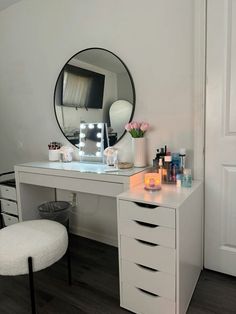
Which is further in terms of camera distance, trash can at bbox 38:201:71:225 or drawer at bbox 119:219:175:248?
trash can at bbox 38:201:71:225

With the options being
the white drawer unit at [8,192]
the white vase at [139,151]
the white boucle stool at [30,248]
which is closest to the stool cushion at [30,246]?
the white boucle stool at [30,248]

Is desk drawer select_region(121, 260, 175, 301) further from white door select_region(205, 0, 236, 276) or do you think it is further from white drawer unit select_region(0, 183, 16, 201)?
white drawer unit select_region(0, 183, 16, 201)

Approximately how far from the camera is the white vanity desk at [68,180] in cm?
162

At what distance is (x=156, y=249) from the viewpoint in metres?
1.29

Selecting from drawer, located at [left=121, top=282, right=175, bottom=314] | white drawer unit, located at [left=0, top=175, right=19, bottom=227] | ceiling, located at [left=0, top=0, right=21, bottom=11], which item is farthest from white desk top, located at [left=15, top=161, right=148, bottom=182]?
ceiling, located at [left=0, top=0, right=21, bottom=11]

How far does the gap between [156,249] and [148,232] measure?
95mm

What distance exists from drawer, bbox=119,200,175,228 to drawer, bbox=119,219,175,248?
0.08 ft

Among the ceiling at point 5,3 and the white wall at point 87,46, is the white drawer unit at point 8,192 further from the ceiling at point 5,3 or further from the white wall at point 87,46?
the ceiling at point 5,3

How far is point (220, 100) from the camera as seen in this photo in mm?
1588

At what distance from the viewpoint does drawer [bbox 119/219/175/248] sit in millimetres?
1240

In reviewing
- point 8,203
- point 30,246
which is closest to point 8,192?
point 8,203

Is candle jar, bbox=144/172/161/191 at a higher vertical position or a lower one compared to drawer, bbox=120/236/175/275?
higher

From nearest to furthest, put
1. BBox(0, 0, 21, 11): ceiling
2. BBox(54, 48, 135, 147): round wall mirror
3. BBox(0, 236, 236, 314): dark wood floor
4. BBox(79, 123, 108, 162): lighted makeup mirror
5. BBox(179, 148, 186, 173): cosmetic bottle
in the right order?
1. BBox(0, 236, 236, 314): dark wood floor
2. BBox(179, 148, 186, 173): cosmetic bottle
3. BBox(54, 48, 135, 147): round wall mirror
4. BBox(79, 123, 108, 162): lighted makeup mirror
5. BBox(0, 0, 21, 11): ceiling

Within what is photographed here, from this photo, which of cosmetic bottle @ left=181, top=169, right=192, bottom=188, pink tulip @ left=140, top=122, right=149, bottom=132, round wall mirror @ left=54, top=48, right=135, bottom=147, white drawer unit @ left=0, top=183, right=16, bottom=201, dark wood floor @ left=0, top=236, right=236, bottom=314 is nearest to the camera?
dark wood floor @ left=0, top=236, right=236, bottom=314
